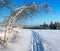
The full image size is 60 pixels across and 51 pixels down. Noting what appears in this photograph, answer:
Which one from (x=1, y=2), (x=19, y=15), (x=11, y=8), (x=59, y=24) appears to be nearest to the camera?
(x=1, y=2)

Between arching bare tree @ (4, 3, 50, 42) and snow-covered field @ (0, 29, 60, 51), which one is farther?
arching bare tree @ (4, 3, 50, 42)

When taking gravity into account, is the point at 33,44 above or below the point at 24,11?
below

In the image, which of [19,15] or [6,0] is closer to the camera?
[6,0]

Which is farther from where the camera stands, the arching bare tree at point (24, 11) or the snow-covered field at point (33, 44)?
the arching bare tree at point (24, 11)

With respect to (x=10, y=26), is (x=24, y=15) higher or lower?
higher

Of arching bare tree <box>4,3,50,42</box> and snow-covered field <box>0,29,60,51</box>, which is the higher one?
arching bare tree <box>4,3,50,42</box>

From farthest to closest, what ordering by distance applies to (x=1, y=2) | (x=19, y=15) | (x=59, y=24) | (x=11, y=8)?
(x=59, y=24), (x=19, y=15), (x=11, y=8), (x=1, y=2)

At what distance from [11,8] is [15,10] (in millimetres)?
755

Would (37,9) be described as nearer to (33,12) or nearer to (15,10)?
(33,12)

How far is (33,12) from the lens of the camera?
46.3 ft

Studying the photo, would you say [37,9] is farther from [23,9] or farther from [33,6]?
[23,9]

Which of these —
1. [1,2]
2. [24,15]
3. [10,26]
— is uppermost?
[1,2]

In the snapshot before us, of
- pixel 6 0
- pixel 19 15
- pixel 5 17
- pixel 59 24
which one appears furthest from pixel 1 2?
pixel 59 24

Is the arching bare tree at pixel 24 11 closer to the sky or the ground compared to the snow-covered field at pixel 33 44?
closer to the sky
